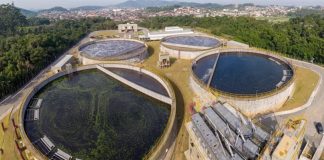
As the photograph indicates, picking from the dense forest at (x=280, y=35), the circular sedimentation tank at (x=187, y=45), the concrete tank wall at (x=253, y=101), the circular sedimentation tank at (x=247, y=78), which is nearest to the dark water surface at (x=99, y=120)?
the concrete tank wall at (x=253, y=101)

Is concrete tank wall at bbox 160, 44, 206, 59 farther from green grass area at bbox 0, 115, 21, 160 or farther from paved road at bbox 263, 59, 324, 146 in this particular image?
green grass area at bbox 0, 115, 21, 160

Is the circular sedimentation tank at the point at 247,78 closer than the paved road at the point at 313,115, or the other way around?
the paved road at the point at 313,115

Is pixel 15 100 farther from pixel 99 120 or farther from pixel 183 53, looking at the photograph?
pixel 183 53

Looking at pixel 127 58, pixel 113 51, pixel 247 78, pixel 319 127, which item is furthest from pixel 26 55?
pixel 319 127

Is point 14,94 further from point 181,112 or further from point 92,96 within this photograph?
point 181,112

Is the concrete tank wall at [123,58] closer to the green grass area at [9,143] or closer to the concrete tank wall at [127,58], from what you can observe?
the concrete tank wall at [127,58]

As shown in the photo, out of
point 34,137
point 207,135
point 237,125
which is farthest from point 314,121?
point 34,137
